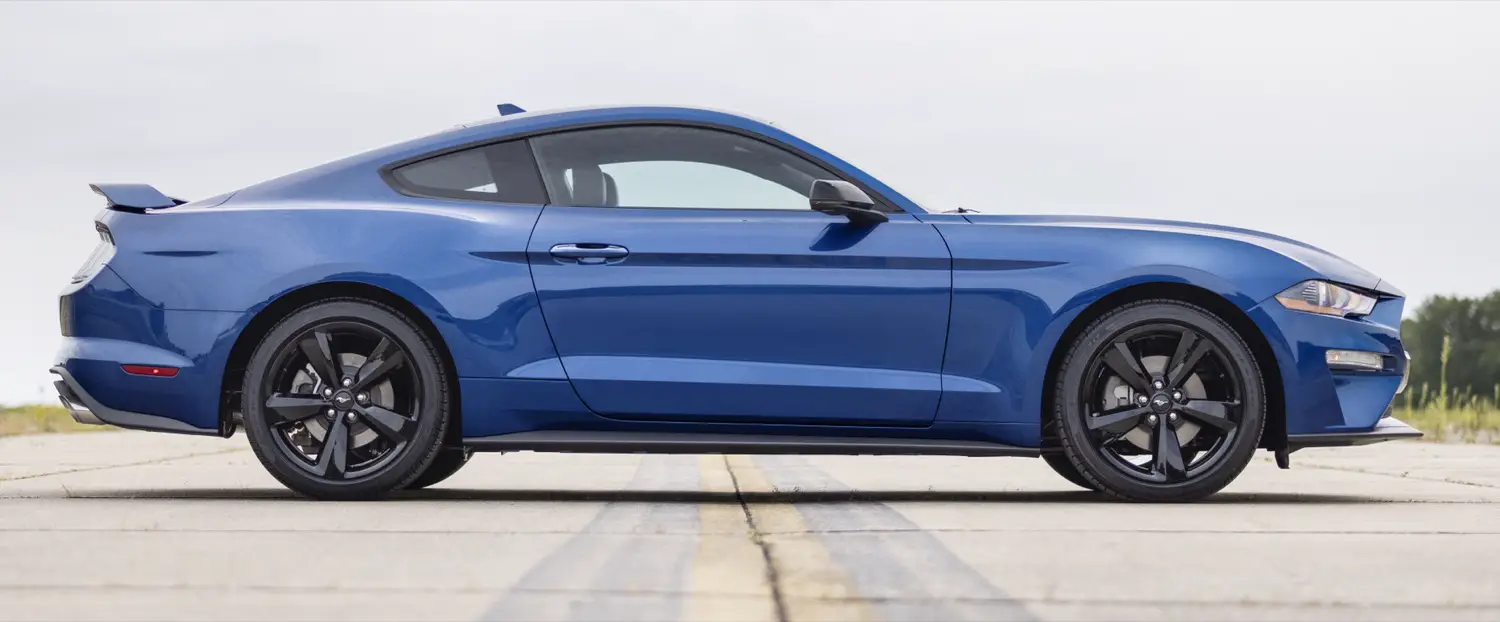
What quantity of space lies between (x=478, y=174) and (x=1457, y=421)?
37.2 feet

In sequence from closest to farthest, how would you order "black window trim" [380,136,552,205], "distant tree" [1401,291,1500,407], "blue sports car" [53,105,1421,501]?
"blue sports car" [53,105,1421,501] → "black window trim" [380,136,552,205] → "distant tree" [1401,291,1500,407]

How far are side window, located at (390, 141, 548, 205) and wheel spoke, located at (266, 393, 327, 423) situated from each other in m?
Answer: 0.86

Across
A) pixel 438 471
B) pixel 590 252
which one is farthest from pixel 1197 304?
pixel 438 471

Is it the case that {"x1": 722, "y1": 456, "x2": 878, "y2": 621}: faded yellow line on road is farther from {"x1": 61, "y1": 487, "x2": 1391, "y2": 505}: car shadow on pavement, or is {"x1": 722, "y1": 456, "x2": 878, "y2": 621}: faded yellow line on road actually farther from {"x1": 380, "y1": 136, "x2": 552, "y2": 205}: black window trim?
{"x1": 380, "y1": 136, "x2": 552, "y2": 205}: black window trim

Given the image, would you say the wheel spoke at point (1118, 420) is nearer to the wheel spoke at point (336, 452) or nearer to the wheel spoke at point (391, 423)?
the wheel spoke at point (391, 423)

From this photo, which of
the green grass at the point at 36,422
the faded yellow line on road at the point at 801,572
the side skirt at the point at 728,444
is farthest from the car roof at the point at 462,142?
the green grass at the point at 36,422

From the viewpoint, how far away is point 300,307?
630cm

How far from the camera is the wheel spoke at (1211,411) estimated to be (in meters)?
6.17

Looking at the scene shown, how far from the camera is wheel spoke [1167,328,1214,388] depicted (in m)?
6.18

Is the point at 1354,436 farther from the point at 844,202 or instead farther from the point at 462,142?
the point at 462,142

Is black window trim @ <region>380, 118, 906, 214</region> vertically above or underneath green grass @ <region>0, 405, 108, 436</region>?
above

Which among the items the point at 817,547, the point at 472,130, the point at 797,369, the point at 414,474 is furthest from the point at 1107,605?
the point at 472,130

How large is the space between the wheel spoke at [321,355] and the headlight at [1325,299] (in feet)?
11.0

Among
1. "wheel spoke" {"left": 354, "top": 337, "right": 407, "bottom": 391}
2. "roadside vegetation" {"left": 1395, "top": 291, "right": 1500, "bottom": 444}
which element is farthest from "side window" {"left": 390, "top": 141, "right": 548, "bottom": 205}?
"roadside vegetation" {"left": 1395, "top": 291, "right": 1500, "bottom": 444}
